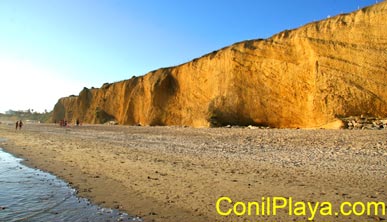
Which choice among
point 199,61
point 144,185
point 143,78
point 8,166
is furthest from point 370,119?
point 143,78

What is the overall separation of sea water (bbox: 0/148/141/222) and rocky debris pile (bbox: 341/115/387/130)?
15787 mm

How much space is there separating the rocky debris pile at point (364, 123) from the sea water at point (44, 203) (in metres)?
15.8

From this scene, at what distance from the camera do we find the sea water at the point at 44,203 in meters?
5.23

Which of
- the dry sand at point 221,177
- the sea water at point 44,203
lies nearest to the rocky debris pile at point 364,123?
the dry sand at point 221,177

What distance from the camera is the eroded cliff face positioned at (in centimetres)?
2162

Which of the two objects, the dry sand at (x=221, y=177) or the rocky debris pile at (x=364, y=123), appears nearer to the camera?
the dry sand at (x=221, y=177)

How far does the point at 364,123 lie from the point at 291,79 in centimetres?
836

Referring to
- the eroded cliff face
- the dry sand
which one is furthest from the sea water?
the eroded cliff face

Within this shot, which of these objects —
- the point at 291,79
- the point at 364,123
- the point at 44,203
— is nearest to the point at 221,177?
the point at 44,203

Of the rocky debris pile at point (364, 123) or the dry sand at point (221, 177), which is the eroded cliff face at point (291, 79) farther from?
the dry sand at point (221, 177)

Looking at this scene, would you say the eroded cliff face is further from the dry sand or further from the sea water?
the sea water

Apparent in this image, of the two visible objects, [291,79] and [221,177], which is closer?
[221,177]

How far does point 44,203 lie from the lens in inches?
241

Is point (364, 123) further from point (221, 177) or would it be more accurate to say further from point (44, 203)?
point (44, 203)
